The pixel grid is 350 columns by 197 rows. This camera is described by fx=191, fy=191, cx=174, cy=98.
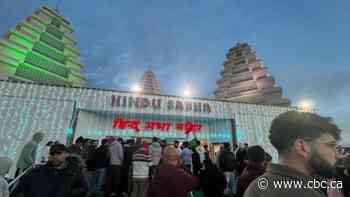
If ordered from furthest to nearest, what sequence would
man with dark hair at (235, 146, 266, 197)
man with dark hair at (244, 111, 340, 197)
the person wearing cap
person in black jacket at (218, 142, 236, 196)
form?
1. person in black jacket at (218, 142, 236, 196)
2. man with dark hair at (235, 146, 266, 197)
3. the person wearing cap
4. man with dark hair at (244, 111, 340, 197)

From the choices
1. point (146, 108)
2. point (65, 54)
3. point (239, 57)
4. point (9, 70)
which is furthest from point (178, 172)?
point (239, 57)

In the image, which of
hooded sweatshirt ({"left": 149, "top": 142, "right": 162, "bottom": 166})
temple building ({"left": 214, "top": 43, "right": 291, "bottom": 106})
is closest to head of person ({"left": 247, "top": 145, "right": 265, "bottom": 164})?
hooded sweatshirt ({"left": 149, "top": 142, "right": 162, "bottom": 166})

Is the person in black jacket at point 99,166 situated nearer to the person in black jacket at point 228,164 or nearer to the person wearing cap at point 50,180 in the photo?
the person wearing cap at point 50,180

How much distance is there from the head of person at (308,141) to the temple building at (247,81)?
2973cm

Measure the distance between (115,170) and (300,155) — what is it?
498cm

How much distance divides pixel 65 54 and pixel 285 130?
31808mm

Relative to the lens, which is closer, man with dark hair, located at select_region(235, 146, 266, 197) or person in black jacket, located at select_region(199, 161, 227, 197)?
man with dark hair, located at select_region(235, 146, 266, 197)

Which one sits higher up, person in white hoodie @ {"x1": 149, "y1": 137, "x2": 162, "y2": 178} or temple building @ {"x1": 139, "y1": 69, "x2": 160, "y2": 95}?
temple building @ {"x1": 139, "y1": 69, "x2": 160, "y2": 95}

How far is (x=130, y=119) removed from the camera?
1123cm

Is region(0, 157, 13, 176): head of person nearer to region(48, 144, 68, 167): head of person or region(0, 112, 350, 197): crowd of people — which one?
region(0, 112, 350, 197): crowd of people

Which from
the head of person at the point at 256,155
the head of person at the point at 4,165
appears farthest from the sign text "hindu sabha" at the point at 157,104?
the head of person at the point at 256,155

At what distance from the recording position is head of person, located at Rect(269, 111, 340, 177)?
100 centimetres

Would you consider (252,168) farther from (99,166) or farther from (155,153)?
(99,166)

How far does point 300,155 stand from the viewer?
102 cm
